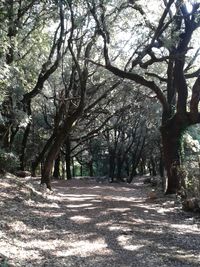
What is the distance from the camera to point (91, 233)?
8969 mm

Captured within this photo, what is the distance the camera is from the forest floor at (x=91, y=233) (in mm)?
6910

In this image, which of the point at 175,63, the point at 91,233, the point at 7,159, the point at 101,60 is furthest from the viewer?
the point at 101,60

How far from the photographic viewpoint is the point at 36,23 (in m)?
13.9

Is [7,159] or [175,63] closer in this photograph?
[175,63]

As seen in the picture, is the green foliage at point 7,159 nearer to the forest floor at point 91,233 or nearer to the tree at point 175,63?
the forest floor at point 91,233

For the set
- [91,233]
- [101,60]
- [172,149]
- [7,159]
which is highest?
[101,60]

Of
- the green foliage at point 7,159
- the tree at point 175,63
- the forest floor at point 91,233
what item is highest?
the tree at point 175,63

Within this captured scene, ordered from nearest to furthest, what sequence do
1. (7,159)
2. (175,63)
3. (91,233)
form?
(91,233) → (175,63) → (7,159)

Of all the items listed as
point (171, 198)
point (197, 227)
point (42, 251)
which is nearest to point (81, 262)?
point (42, 251)

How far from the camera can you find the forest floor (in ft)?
22.7

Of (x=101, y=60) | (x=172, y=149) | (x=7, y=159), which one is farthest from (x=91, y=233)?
(x=101, y=60)

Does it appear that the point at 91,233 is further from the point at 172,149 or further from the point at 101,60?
the point at 101,60

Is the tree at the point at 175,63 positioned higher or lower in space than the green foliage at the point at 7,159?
higher

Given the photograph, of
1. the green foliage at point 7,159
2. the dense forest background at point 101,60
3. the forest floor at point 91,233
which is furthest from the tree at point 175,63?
the green foliage at point 7,159
